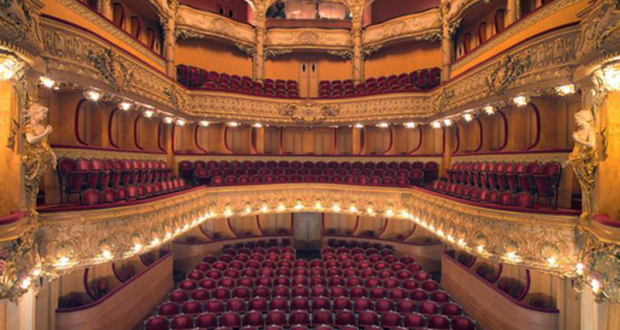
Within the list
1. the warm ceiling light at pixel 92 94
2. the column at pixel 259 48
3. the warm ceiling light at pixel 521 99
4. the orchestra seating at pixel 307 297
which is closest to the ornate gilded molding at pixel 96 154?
the warm ceiling light at pixel 92 94

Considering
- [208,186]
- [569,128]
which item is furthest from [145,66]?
[569,128]

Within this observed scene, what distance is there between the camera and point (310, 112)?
1257 centimetres

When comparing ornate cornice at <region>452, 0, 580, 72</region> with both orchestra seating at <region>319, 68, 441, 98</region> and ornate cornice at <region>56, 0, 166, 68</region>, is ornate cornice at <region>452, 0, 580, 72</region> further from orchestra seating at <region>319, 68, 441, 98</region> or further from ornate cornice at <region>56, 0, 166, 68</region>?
ornate cornice at <region>56, 0, 166, 68</region>

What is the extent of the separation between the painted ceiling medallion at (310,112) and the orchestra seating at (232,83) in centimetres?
65

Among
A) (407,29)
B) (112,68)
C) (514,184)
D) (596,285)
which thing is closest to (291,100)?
(407,29)

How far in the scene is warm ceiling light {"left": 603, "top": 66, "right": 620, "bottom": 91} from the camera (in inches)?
147

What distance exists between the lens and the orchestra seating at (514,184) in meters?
5.54

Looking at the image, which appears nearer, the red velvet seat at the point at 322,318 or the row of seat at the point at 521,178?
the row of seat at the point at 521,178

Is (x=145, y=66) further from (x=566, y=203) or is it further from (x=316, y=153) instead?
(x=566, y=203)

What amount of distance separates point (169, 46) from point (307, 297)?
8.70m

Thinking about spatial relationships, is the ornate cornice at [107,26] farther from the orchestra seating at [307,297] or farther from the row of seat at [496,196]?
the row of seat at [496,196]

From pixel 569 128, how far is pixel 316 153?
8.75 metres

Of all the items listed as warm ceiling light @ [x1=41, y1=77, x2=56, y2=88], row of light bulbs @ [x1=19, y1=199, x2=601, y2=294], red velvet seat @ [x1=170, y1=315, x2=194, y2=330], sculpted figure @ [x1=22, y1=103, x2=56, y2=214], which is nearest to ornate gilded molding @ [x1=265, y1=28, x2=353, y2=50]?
row of light bulbs @ [x1=19, y1=199, x2=601, y2=294]

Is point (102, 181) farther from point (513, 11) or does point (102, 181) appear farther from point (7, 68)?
point (513, 11)
